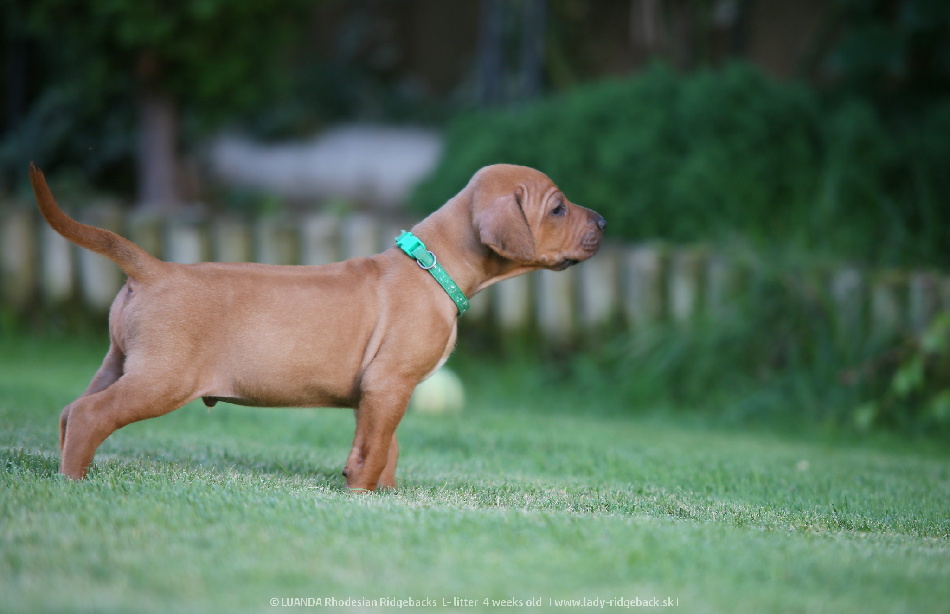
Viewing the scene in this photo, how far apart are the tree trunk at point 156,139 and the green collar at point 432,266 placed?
529cm

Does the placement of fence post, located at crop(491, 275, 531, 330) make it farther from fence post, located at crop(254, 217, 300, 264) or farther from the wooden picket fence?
fence post, located at crop(254, 217, 300, 264)

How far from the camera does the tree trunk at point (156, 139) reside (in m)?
8.74

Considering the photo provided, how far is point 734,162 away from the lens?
765cm

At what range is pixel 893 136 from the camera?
796 centimetres

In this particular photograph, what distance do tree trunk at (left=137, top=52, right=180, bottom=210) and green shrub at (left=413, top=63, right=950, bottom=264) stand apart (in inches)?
96.2

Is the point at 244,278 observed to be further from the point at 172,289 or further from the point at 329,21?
the point at 329,21

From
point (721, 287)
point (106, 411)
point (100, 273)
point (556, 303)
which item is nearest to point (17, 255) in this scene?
point (100, 273)

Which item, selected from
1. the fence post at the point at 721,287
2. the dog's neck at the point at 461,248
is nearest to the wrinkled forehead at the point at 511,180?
the dog's neck at the point at 461,248

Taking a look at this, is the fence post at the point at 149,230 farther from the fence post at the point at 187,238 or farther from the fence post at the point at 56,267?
the fence post at the point at 56,267

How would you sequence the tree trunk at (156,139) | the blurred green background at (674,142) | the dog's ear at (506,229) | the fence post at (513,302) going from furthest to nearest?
the tree trunk at (156,139)
the fence post at (513,302)
the blurred green background at (674,142)
the dog's ear at (506,229)

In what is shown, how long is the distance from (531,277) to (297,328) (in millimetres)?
4272

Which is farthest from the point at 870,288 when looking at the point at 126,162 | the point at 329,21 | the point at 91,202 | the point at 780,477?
the point at 329,21

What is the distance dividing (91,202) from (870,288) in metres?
6.57

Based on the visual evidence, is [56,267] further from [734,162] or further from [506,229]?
[506,229]
